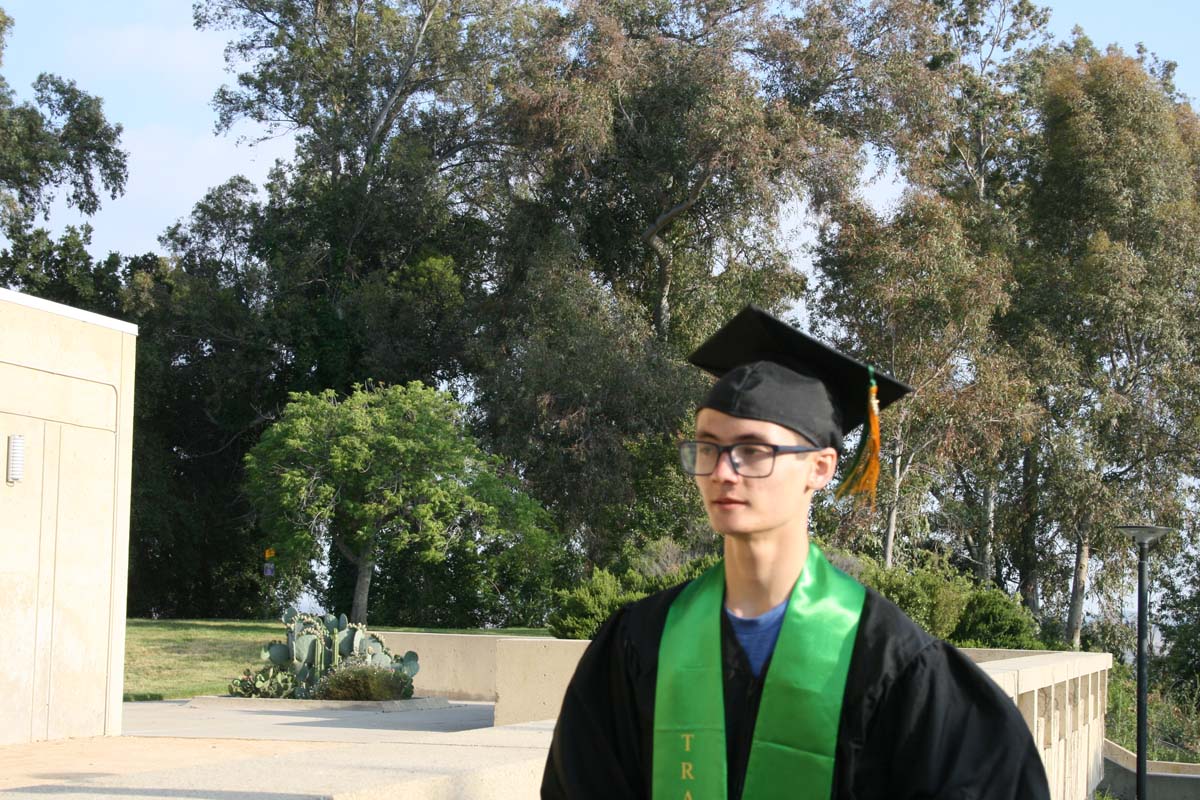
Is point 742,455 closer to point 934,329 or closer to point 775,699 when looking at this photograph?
point 775,699

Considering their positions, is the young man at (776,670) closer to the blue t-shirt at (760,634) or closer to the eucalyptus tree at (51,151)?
the blue t-shirt at (760,634)

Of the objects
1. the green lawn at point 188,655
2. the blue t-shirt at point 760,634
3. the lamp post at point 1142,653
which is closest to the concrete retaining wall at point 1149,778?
the lamp post at point 1142,653

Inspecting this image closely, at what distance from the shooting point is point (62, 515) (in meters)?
12.3

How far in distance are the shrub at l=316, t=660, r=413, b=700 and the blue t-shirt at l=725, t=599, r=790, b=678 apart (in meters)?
13.9

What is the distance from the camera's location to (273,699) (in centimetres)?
1612

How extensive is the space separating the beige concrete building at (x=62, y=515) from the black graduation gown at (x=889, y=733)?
10.1 meters

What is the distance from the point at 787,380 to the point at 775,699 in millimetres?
641

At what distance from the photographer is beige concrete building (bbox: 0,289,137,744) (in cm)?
1169

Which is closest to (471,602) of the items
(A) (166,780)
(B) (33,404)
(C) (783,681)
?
(B) (33,404)

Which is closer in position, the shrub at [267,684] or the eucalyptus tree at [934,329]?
the shrub at [267,684]

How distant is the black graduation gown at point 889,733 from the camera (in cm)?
238

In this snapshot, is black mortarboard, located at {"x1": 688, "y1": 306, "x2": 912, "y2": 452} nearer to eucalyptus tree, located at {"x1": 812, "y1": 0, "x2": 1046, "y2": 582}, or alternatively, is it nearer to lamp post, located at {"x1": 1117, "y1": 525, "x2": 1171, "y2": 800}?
lamp post, located at {"x1": 1117, "y1": 525, "x2": 1171, "y2": 800}

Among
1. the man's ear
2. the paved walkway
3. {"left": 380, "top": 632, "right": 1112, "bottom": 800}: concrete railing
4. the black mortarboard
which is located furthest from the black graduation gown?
{"left": 380, "top": 632, "right": 1112, "bottom": 800}: concrete railing

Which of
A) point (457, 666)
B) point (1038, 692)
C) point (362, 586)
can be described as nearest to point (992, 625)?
point (457, 666)
